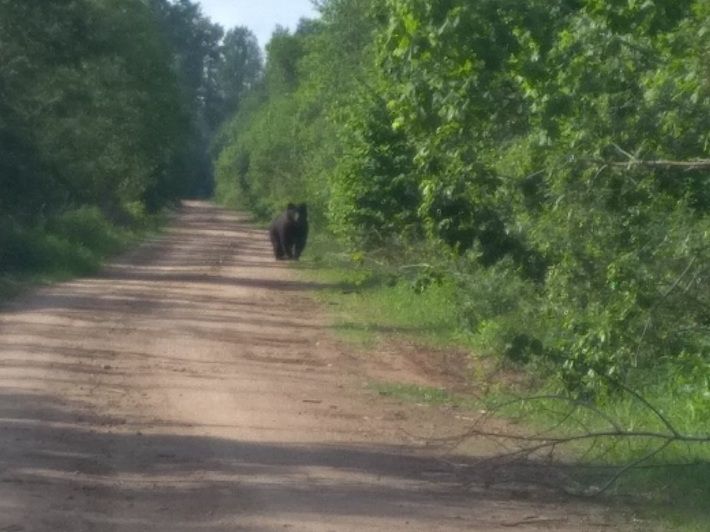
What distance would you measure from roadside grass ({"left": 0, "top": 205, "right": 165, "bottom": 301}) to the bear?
190 inches

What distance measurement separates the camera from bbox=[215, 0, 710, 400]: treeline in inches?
462

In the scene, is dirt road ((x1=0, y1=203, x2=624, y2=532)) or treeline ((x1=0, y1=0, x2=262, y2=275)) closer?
dirt road ((x1=0, y1=203, x2=624, y2=532))

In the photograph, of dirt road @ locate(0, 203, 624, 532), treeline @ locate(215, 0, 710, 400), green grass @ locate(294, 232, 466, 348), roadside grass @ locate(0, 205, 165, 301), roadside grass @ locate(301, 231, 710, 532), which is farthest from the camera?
roadside grass @ locate(0, 205, 165, 301)

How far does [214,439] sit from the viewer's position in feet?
40.0

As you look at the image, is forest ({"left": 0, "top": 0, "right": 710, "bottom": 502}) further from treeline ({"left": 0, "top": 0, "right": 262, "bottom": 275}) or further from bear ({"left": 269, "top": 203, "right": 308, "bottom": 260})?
bear ({"left": 269, "top": 203, "right": 308, "bottom": 260})

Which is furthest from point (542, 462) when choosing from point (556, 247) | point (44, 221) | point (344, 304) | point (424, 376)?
point (44, 221)

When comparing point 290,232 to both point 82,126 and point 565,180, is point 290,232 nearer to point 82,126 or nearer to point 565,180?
point 82,126

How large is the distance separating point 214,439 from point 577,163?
3793 mm

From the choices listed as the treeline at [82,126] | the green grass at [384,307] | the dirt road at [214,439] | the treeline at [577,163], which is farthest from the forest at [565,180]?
the treeline at [82,126]

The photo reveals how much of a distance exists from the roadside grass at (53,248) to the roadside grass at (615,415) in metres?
8.35

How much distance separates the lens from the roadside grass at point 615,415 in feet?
35.6

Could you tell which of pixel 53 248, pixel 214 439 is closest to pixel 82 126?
pixel 53 248

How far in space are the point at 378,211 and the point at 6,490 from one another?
1847 cm

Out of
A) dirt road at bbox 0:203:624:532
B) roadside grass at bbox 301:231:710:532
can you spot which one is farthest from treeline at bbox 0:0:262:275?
roadside grass at bbox 301:231:710:532
